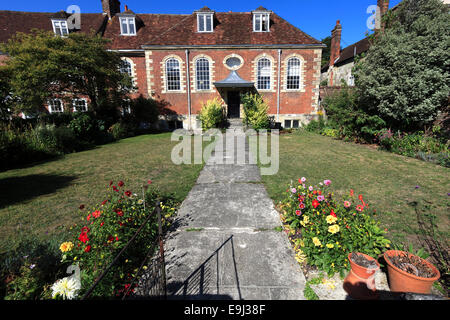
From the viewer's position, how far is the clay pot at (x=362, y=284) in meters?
2.47

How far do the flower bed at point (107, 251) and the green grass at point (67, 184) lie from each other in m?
1.01

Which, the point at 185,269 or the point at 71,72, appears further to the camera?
the point at 71,72

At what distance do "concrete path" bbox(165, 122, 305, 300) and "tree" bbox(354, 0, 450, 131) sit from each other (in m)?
9.39

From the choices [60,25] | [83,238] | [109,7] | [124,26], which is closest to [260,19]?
[124,26]

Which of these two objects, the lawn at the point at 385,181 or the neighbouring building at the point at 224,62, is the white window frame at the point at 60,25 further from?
the lawn at the point at 385,181

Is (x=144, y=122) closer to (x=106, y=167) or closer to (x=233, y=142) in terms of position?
(x=233, y=142)

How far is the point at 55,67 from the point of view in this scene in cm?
1235

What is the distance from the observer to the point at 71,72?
519 inches

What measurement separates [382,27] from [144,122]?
1837 cm

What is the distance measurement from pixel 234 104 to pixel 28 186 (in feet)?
52.2

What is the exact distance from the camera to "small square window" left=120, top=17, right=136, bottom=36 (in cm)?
1978

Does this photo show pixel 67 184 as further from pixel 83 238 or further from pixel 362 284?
pixel 362 284

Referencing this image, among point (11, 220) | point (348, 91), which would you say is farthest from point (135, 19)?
point (11, 220)

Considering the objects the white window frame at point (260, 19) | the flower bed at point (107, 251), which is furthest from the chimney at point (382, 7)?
the flower bed at point (107, 251)
